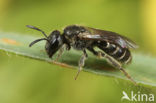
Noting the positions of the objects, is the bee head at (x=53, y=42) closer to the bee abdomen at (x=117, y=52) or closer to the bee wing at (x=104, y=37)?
the bee wing at (x=104, y=37)

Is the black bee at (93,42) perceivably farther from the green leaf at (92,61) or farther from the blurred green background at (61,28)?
the blurred green background at (61,28)

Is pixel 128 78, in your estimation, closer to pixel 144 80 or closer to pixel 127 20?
pixel 144 80

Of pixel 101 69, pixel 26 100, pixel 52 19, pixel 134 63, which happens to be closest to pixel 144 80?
pixel 101 69

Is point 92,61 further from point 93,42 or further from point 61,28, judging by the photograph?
point 61,28

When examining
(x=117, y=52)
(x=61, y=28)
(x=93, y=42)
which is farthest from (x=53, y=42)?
(x=61, y=28)

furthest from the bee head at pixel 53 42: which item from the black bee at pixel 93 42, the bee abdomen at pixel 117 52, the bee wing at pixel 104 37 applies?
the bee abdomen at pixel 117 52

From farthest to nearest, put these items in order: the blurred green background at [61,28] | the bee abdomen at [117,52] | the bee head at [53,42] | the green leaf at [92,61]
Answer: the blurred green background at [61,28], the bee abdomen at [117,52], the bee head at [53,42], the green leaf at [92,61]

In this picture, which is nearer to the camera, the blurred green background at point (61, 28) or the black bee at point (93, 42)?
the black bee at point (93, 42)

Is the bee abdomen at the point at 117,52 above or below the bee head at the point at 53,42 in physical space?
below

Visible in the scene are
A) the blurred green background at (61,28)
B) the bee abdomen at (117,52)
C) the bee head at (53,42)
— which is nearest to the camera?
the bee head at (53,42)
